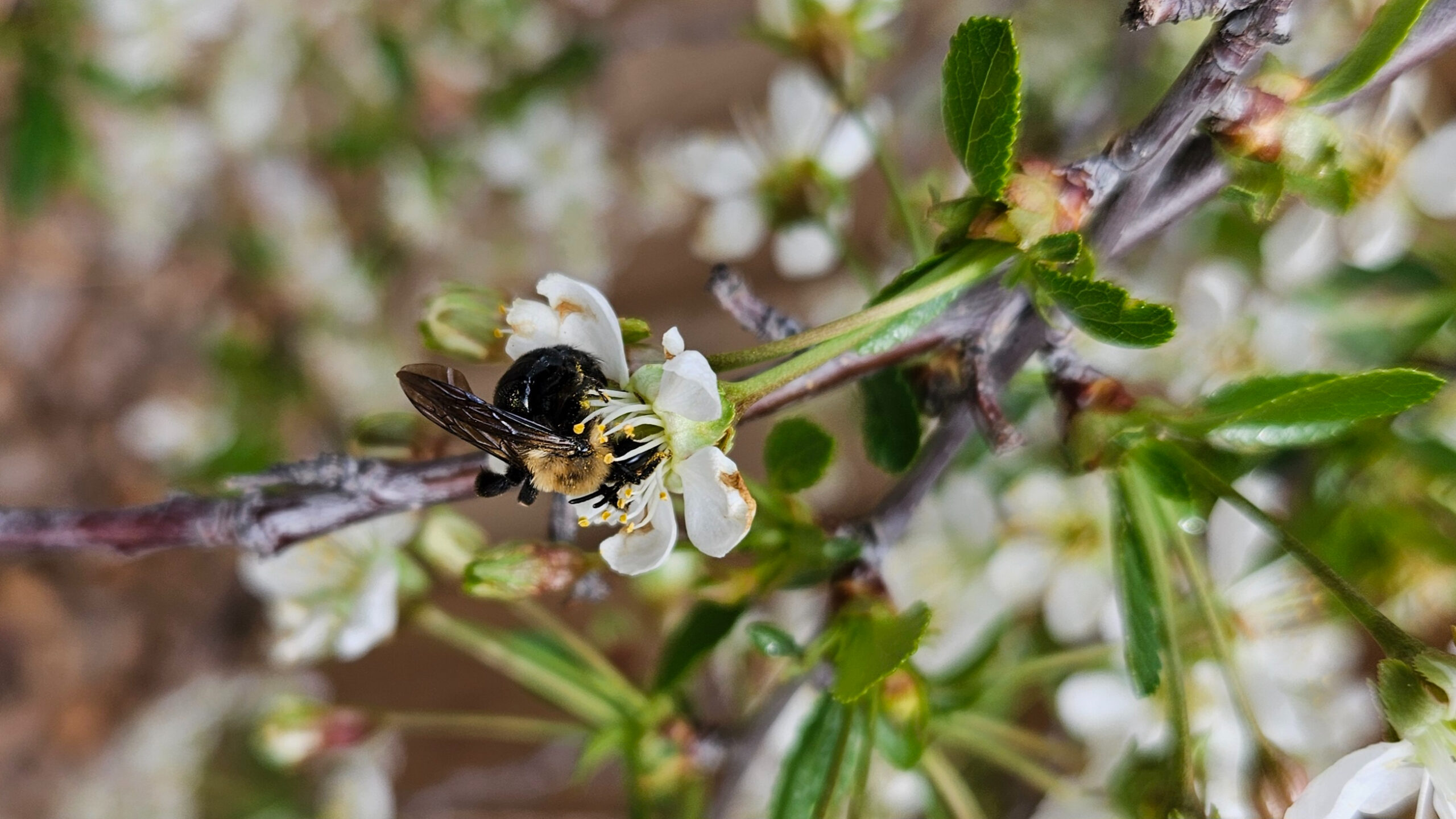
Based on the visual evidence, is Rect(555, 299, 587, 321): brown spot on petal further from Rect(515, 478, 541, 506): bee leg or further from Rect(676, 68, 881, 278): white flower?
Rect(676, 68, 881, 278): white flower

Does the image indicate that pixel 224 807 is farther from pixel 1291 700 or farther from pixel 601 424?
pixel 1291 700

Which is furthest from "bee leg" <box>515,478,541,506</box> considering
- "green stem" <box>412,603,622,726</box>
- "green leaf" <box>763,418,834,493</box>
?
"green stem" <box>412,603,622,726</box>

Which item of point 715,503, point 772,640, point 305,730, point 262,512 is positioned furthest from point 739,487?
point 305,730

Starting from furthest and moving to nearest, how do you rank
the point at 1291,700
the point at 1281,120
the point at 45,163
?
the point at 45,163, the point at 1291,700, the point at 1281,120

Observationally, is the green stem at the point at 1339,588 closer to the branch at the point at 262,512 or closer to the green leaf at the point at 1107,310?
the green leaf at the point at 1107,310

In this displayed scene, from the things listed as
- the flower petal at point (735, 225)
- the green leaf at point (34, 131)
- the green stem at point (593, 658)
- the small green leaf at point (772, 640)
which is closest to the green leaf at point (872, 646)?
the small green leaf at point (772, 640)

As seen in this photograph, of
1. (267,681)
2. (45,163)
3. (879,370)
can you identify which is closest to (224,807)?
(267,681)
